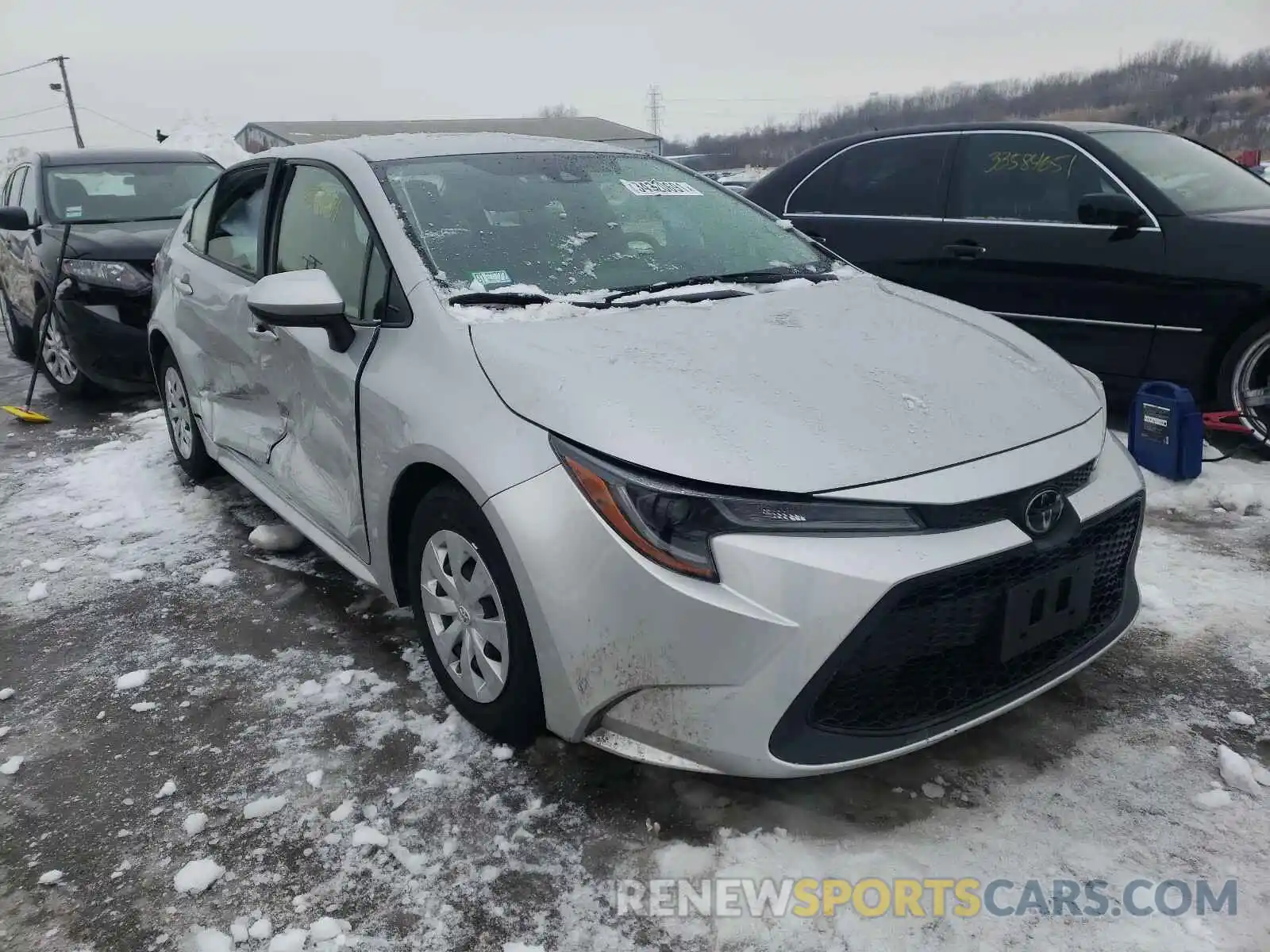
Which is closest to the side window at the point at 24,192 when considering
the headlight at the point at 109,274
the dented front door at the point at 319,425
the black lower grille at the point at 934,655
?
the headlight at the point at 109,274

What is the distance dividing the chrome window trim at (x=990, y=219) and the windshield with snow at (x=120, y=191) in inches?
165

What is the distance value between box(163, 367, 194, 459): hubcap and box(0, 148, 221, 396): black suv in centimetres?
155

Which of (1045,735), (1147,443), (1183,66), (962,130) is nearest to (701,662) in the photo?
(1045,735)

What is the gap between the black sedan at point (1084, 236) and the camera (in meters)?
4.37

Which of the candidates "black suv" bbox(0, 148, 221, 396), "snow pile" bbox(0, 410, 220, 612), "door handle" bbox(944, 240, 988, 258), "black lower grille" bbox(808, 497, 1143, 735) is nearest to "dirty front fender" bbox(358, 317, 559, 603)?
"black lower grille" bbox(808, 497, 1143, 735)

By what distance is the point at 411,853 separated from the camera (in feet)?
6.98

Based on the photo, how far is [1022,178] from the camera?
508 cm

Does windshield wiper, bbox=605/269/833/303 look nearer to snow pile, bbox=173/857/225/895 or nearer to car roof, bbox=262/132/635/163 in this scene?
car roof, bbox=262/132/635/163

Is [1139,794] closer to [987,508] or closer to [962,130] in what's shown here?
[987,508]

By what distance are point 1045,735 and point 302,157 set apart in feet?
9.68

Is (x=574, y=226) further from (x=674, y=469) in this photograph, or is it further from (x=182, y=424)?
(x=182, y=424)

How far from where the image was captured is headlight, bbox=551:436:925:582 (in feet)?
6.17

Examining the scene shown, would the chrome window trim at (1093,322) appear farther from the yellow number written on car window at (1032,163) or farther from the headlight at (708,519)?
the headlight at (708,519)

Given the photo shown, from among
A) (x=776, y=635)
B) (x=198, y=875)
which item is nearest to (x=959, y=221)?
(x=776, y=635)
